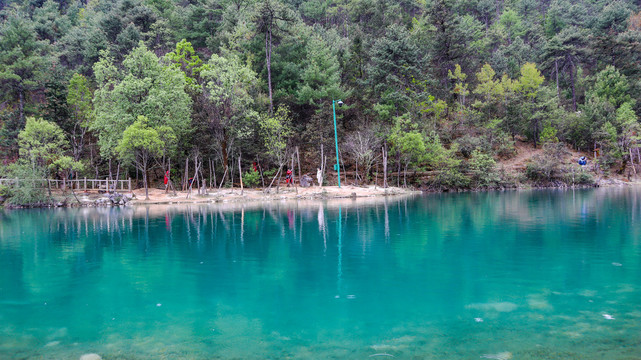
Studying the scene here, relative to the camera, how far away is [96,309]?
7.70 metres

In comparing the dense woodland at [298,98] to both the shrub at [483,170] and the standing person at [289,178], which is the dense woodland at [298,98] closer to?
the shrub at [483,170]

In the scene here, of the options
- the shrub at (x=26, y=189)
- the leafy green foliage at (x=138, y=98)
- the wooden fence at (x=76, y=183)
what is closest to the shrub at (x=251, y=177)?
the leafy green foliage at (x=138, y=98)

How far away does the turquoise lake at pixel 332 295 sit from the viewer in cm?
570

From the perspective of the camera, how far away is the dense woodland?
39.4 meters

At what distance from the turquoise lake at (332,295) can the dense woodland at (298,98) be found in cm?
2531

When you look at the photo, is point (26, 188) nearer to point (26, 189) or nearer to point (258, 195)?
point (26, 189)

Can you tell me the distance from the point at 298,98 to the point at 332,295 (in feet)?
133

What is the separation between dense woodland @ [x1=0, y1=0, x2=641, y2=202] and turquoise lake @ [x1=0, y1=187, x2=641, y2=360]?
996 inches

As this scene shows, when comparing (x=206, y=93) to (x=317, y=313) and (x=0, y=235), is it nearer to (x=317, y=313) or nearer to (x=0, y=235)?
(x=0, y=235)

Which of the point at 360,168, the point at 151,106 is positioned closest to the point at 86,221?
the point at 151,106

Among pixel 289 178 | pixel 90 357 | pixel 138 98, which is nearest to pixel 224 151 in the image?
pixel 289 178

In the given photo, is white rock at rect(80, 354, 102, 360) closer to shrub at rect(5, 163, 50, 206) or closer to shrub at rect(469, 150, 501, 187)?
shrub at rect(5, 163, 50, 206)

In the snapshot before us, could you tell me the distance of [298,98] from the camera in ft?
154

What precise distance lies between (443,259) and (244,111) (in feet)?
110
